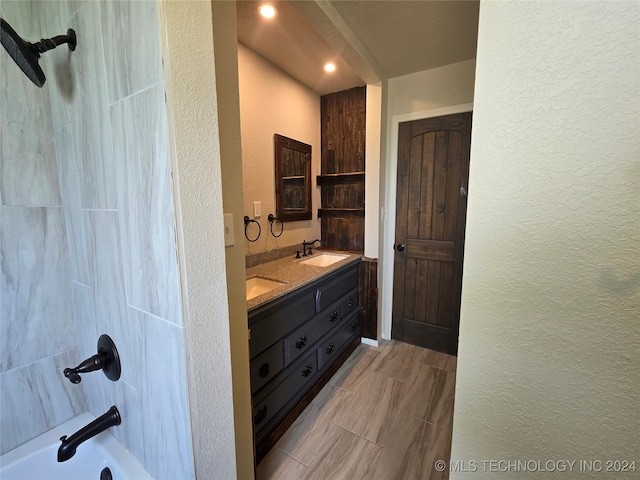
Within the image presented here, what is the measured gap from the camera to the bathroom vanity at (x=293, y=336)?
137cm

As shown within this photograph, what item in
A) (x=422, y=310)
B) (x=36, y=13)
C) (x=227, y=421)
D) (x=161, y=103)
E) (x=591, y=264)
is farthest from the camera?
(x=422, y=310)

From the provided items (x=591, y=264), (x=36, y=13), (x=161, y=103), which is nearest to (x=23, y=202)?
(x=36, y=13)

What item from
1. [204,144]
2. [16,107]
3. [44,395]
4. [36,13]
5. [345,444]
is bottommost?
[345,444]

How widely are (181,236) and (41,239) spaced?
779mm

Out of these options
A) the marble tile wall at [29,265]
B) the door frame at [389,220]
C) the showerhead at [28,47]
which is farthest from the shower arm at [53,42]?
the door frame at [389,220]

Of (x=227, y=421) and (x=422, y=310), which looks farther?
(x=422, y=310)

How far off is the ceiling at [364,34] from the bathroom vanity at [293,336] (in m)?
1.52

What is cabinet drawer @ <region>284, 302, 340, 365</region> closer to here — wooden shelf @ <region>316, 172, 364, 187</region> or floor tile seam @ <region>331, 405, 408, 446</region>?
floor tile seam @ <region>331, 405, 408, 446</region>

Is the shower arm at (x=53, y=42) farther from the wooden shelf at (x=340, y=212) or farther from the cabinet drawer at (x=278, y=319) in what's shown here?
the wooden shelf at (x=340, y=212)

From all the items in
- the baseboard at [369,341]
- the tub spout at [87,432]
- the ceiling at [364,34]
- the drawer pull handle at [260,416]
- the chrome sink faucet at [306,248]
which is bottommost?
the baseboard at [369,341]

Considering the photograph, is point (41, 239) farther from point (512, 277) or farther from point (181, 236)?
point (512, 277)

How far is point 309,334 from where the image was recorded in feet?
5.76

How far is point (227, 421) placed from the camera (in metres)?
0.77

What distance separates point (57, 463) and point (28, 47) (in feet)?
4.39
